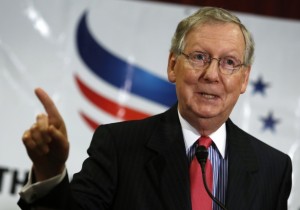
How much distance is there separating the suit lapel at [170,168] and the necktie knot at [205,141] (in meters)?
0.06

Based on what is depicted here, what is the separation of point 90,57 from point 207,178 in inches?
68.6

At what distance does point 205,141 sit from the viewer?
1611 mm

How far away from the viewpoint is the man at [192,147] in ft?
4.88

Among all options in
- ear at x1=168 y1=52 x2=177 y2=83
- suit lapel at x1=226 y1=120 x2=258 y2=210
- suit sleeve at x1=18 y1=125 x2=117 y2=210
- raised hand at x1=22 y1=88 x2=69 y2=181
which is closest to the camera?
raised hand at x1=22 y1=88 x2=69 y2=181

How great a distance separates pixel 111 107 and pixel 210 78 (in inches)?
63.0

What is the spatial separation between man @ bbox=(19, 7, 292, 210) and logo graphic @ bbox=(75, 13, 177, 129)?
4.52 ft

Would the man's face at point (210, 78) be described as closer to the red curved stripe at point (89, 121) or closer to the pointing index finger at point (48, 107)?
the pointing index finger at point (48, 107)

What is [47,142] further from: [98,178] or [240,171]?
[240,171]

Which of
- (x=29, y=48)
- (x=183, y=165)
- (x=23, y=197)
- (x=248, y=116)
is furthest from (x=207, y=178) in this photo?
(x=29, y=48)

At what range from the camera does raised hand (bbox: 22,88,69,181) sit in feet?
3.60

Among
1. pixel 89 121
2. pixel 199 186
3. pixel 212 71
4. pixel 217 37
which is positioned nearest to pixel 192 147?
pixel 199 186

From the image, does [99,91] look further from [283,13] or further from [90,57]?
[283,13]

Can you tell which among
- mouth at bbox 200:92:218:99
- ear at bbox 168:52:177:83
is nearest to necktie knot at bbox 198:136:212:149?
mouth at bbox 200:92:218:99

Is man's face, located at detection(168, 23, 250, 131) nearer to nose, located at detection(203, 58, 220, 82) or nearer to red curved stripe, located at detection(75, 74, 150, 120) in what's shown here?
nose, located at detection(203, 58, 220, 82)
